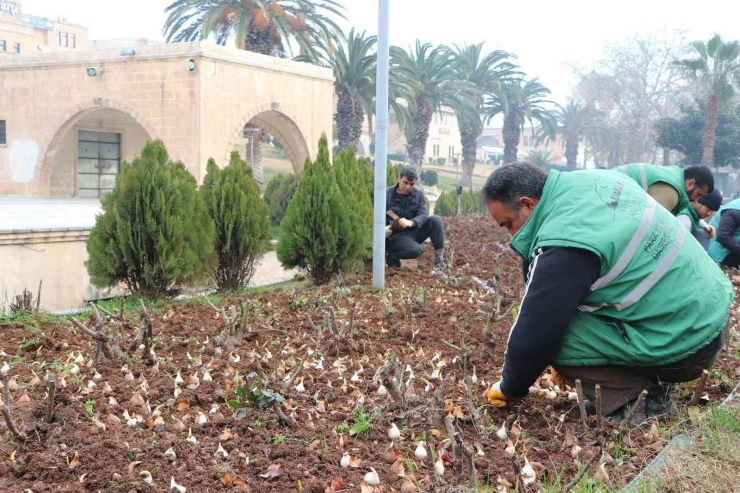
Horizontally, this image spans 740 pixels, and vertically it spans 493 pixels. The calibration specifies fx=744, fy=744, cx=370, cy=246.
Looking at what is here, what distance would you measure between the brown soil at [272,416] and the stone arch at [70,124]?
16199mm

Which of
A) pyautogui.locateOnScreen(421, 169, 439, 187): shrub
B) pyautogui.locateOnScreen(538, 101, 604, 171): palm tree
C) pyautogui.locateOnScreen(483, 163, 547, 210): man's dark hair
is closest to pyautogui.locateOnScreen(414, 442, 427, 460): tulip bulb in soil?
pyautogui.locateOnScreen(483, 163, 547, 210): man's dark hair

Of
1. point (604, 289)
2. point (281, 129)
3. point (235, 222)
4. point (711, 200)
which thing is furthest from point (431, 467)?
point (281, 129)

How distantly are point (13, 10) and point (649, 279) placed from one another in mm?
81107

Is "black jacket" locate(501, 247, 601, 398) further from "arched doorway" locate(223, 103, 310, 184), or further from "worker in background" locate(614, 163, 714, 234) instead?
"arched doorway" locate(223, 103, 310, 184)

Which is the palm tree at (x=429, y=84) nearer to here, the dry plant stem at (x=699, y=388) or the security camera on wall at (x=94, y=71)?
the security camera on wall at (x=94, y=71)

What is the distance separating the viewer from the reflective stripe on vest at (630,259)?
2867 millimetres

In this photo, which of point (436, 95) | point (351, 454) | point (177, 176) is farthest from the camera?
point (436, 95)

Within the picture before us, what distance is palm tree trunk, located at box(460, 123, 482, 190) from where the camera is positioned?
128ft

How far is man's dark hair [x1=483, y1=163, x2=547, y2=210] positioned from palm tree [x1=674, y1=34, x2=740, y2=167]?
31676 millimetres

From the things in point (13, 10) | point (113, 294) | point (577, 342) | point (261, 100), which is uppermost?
point (13, 10)

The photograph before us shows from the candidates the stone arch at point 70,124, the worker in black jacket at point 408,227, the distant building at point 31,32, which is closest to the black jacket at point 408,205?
the worker in black jacket at point 408,227

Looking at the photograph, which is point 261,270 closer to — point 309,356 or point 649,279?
point 309,356

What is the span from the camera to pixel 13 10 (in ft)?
236

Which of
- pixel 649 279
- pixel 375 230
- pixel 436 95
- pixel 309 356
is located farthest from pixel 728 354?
pixel 436 95
